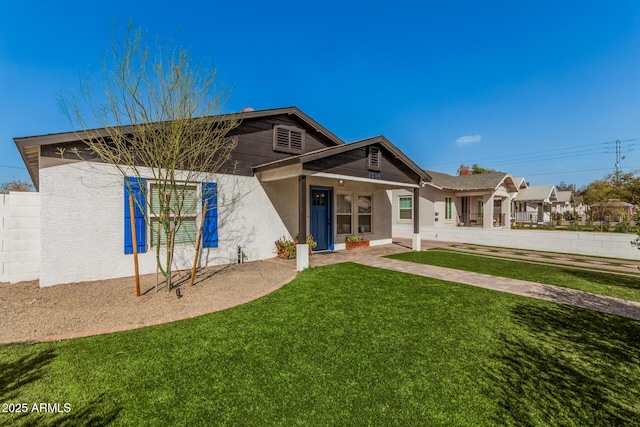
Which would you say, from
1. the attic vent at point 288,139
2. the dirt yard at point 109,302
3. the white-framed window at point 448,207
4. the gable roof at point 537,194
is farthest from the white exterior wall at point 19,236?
the gable roof at point 537,194

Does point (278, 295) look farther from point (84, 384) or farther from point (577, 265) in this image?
point (577, 265)

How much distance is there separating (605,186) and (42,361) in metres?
48.5

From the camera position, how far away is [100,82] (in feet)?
18.5

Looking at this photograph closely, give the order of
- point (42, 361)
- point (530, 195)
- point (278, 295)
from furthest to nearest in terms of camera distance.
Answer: point (530, 195) → point (278, 295) → point (42, 361)

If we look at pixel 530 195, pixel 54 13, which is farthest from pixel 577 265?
pixel 530 195

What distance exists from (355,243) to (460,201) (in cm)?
1309

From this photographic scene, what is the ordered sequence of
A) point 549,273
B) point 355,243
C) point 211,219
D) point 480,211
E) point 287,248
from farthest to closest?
1. point 480,211
2. point 355,243
3. point 287,248
4. point 211,219
5. point 549,273

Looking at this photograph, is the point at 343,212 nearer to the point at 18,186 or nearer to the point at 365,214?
the point at 365,214

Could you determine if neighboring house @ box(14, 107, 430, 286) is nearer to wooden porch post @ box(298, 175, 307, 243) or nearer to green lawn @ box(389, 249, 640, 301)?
wooden porch post @ box(298, 175, 307, 243)

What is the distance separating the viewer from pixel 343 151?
897cm

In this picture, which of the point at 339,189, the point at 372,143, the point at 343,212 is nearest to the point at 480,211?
the point at 343,212

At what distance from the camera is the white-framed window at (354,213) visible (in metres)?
11.8

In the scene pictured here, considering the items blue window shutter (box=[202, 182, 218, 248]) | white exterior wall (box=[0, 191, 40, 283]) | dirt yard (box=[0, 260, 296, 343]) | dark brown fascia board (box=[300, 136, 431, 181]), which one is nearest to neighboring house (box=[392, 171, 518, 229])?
dark brown fascia board (box=[300, 136, 431, 181])

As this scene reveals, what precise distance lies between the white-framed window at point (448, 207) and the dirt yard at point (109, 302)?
15669 millimetres
